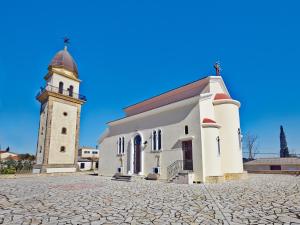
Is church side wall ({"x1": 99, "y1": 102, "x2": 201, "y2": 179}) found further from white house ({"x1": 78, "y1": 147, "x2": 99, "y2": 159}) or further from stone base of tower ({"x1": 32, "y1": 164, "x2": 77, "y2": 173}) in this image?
white house ({"x1": 78, "y1": 147, "x2": 99, "y2": 159})

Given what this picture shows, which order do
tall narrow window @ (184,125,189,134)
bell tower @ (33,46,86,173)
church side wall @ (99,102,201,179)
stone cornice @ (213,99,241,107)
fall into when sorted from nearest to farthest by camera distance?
church side wall @ (99,102,201,179)
tall narrow window @ (184,125,189,134)
stone cornice @ (213,99,241,107)
bell tower @ (33,46,86,173)

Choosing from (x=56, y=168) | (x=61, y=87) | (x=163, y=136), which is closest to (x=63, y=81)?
(x=61, y=87)

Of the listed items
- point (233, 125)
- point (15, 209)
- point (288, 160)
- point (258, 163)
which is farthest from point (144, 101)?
point (288, 160)

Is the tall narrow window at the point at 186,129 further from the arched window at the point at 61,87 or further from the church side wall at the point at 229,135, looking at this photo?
the arched window at the point at 61,87

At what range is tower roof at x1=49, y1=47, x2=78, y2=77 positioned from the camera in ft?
96.1

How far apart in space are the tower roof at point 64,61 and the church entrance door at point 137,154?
1719 centimetres

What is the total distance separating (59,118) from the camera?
27.4 metres

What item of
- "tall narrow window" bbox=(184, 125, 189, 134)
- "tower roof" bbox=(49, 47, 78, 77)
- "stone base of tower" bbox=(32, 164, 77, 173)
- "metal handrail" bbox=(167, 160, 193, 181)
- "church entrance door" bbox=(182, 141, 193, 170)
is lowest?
"stone base of tower" bbox=(32, 164, 77, 173)

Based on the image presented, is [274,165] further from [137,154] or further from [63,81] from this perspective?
[63,81]

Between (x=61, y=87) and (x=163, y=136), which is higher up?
(x=61, y=87)

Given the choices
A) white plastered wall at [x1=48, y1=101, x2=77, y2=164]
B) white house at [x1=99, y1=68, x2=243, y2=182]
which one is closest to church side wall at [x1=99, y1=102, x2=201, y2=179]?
white house at [x1=99, y1=68, x2=243, y2=182]

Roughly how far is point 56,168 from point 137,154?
12272 mm

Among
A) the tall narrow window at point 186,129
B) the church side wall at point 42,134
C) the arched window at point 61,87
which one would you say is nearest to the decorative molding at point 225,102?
the tall narrow window at point 186,129

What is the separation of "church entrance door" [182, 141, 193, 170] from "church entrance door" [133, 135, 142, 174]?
18.1 ft
